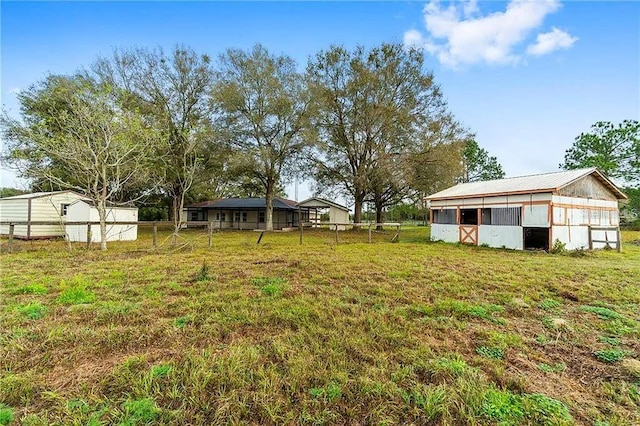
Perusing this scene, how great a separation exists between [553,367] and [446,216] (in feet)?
44.9

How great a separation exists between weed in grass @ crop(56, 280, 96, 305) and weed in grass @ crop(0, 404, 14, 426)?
2496 mm

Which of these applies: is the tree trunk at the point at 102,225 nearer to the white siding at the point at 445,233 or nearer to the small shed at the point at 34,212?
the small shed at the point at 34,212

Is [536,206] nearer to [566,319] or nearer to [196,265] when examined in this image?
[566,319]

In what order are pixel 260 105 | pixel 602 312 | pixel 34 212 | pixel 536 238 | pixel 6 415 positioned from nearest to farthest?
pixel 6 415 < pixel 602 312 < pixel 536 238 < pixel 34 212 < pixel 260 105

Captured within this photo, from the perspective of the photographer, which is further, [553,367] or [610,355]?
[610,355]

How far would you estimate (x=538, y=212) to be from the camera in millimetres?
11617

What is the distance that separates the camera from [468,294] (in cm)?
496

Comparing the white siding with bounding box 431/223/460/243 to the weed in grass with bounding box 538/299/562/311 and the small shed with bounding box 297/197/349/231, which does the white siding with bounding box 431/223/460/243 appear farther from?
the small shed with bounding box 297/197/349/231

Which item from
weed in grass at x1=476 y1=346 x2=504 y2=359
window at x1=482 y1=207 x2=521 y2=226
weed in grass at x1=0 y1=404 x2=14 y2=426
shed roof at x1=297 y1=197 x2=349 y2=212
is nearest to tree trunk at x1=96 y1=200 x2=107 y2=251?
weed in grass at x1=0 y1=404 x2=14 y2=426

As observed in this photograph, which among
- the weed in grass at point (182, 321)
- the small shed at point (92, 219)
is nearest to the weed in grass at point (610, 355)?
the weed in grass at point (182, 321)

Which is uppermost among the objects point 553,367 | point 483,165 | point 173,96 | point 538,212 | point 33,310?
point 173,96

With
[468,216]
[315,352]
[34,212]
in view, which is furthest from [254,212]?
[315,352]

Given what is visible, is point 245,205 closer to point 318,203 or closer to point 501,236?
point 318,203

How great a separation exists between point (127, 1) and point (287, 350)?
9.56 meters
